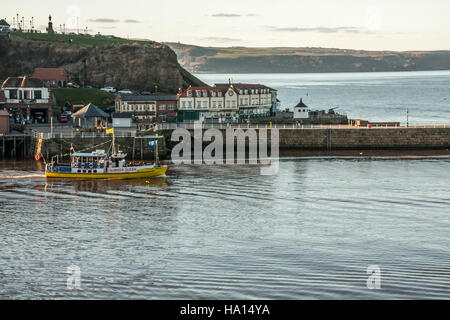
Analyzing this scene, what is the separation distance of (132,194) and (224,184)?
8561 mm

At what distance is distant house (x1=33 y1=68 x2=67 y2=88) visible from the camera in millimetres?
127625

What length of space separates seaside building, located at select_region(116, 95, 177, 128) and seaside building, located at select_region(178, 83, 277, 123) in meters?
1.52

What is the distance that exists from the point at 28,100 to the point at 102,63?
140ft

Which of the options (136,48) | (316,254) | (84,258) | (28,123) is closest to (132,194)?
(84,258)

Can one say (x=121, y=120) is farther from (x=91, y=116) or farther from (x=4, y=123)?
(x=4, y=123)

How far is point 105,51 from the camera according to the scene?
144m

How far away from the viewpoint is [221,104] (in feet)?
351

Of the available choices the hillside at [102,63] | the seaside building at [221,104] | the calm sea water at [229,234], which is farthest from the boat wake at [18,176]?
the hillside at [102,63]

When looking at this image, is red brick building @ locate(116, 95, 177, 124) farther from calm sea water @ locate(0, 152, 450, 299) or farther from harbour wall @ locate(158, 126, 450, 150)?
calm sea water @ locate(0, 152, 450, 299)

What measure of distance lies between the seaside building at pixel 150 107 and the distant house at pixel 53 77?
27.5 m

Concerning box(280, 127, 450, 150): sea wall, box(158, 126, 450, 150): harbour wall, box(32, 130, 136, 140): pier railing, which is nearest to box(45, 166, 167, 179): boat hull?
box(32, 130, 136, 140): pier railing

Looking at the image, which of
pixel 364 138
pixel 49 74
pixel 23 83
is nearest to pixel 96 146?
pixel 23 83

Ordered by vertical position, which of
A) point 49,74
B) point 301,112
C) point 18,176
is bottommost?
point 18,176

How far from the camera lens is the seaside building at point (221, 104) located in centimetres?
10494
